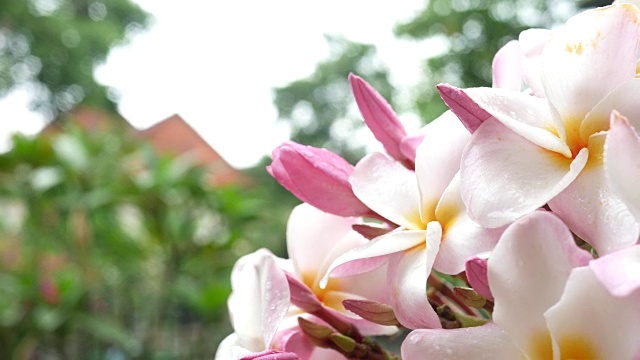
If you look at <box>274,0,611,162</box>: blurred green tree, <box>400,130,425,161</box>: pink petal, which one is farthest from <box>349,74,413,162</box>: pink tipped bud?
<box>274,0,611,162</box>: blurred green tree

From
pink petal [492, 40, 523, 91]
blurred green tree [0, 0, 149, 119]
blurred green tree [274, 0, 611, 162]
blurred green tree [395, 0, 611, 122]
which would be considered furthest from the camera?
blurred green tree [0, 0, 149, 119]

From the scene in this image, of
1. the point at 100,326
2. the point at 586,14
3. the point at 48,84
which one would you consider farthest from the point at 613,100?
the point at 48,84

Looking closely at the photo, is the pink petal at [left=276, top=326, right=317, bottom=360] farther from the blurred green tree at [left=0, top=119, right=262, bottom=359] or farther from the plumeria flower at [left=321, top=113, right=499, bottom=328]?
the blurred green tree at [left=0, top=119, right=262, bottom=359]

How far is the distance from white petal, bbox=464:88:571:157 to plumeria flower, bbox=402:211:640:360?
0.03m

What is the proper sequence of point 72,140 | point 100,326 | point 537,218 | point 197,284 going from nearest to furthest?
1. point 537,218
2. point 100,326
3. point 72,140
4. point 197,284

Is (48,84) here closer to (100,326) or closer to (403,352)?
(100,326)

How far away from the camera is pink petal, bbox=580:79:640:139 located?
0.19 meters

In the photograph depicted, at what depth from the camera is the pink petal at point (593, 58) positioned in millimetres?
193

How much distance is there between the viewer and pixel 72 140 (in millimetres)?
1773

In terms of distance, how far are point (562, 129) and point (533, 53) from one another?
Answer: 7 cm

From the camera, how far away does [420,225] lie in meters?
0.23

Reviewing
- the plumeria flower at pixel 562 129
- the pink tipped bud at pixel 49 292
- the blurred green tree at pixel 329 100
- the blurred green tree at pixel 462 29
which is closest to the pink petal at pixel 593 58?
the plumeria flower at pixel 562 129

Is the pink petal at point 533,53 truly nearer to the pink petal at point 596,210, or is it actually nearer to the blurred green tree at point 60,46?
the pink petal at point 596,210

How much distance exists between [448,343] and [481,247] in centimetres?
3
